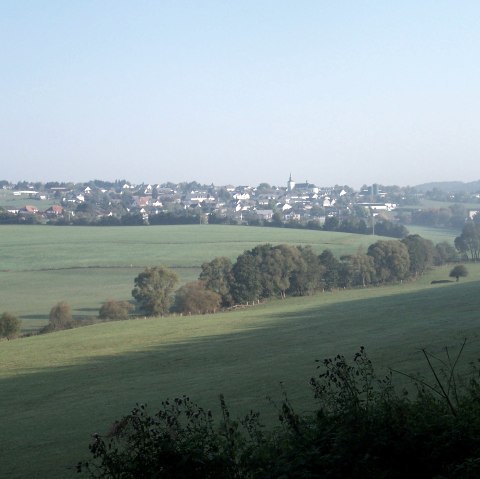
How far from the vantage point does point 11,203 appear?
Answer: 188 metres

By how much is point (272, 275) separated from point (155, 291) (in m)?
12.4

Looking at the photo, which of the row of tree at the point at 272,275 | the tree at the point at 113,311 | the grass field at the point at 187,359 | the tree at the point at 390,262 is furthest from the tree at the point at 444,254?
the tree at the point at 113,311

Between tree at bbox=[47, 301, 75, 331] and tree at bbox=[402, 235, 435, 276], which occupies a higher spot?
Result: tree at bbox=[402, 235, 435, 276]

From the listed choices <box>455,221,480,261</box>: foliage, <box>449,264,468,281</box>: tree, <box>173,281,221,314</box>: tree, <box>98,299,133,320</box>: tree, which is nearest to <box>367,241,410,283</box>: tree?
<box>449,264,468,281</box>: tree

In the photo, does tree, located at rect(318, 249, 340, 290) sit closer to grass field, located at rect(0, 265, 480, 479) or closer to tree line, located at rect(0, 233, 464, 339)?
tree line, located at rect(0, 233, 464, 339)

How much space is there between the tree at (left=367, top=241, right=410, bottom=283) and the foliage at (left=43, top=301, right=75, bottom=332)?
108ft

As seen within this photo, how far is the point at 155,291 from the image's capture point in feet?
218

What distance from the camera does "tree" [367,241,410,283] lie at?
7913 centimetres

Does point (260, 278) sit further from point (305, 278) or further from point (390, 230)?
point (390, 230)

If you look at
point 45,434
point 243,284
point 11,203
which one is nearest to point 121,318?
point 243,284

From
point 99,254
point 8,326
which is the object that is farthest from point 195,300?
point 99,254

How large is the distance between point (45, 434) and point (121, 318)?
42.0m

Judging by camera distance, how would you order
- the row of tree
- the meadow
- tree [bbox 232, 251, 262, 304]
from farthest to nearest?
tree [bbox 232, 251, 262, 304] → the row of tree → the meadow

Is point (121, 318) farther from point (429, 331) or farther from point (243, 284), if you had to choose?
point (429, 331)
